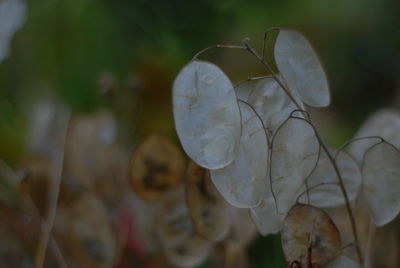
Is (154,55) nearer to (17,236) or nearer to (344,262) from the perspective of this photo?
(17,236)

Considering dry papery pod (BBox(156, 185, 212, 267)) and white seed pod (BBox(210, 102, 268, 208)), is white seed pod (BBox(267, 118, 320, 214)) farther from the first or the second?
dry papery pod (BBox(156, 185, 212, 267))

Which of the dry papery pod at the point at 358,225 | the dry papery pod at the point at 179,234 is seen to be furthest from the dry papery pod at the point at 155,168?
the dry papery pod at the point at 358,225

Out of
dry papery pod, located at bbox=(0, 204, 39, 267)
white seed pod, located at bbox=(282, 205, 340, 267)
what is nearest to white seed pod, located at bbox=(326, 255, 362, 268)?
white seed pod, located at bbox=(282, 205, 340, 267)

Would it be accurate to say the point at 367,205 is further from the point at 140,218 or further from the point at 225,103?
the point at 140,218

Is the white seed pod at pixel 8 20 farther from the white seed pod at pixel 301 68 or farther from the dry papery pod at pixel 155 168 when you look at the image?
the white seed pod at pixel 301 68

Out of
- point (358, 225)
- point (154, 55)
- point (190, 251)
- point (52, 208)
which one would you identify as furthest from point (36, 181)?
point (154, 55)
